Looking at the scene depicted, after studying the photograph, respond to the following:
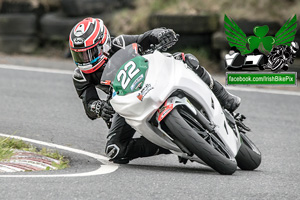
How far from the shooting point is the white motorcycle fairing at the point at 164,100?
4.77 meters

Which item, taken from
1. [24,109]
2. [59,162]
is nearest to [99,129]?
[24,109]

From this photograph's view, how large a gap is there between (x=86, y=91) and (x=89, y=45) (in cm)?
53

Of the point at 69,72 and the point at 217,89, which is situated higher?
the point at 217,89

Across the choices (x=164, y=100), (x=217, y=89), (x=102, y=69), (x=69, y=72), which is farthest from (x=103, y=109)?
(x=69, y=72)

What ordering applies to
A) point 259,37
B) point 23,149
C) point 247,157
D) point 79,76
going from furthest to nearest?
point 259,37, point 23,149, point 79,76, point 247,157

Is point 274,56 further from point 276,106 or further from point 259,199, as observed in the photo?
point 259,199

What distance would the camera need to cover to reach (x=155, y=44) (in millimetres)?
5551

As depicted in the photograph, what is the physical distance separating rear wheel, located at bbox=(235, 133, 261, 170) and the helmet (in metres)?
1.41

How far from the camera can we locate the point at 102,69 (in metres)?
5.54

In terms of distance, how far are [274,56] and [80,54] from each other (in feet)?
15.6

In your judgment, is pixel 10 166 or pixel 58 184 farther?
pixel 10 166

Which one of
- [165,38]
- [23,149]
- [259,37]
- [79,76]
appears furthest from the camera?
[259,37]

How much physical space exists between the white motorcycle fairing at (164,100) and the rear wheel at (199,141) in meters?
0.07

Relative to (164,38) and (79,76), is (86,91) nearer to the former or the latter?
(79,76)
